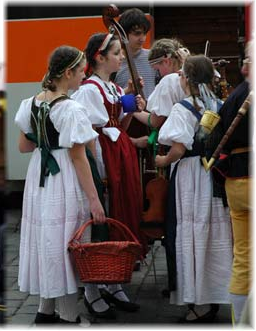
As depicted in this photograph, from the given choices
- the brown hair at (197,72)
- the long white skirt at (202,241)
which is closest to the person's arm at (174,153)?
the long white skirt at (202,241)

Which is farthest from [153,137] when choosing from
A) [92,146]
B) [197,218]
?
[197,218]

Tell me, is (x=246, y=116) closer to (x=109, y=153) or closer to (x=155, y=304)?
(x=109, y=153)

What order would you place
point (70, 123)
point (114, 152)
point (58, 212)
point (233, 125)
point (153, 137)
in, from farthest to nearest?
point (153, 137)
point (114, 152)
point (58, 212)
point (70, 123)
point (233, 125)

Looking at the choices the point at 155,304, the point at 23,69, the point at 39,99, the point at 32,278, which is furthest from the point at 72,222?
the point at 23,69

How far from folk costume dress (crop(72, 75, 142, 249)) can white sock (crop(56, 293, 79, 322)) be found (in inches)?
19.4

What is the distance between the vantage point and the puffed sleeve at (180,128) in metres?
3.85

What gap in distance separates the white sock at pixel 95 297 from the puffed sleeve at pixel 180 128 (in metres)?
0.96

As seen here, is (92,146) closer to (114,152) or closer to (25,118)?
(114,152)

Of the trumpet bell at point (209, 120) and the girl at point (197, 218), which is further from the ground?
the trumpet bell at point (209, 120)

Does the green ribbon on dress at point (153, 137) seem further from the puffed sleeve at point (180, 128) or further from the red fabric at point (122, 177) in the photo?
the puffed sleeve at point (180, 128)

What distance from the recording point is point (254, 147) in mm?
3367

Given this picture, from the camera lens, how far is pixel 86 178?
379 cm

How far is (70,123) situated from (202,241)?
95 centimetres

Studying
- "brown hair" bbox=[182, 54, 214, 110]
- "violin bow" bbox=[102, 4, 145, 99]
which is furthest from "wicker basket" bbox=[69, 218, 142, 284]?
"violin bow" bbox=[102, 4, 145, 99]
